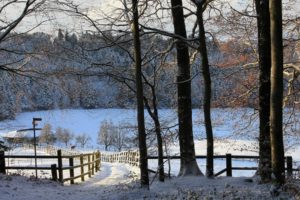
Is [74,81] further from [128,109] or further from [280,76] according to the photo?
[280,76]

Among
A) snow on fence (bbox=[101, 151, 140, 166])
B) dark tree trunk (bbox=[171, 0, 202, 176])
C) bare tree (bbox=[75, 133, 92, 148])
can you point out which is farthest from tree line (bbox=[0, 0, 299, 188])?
bare tree (bbox=[75, 133, 92, 148])

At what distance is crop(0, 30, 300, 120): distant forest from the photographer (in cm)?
1697

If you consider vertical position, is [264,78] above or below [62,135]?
above

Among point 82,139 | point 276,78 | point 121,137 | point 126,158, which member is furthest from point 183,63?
point 82,139

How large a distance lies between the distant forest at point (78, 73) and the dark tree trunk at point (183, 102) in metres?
0.75

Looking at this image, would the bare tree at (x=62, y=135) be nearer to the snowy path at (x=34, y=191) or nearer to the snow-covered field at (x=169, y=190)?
the snowy path at (x=34, y=191)

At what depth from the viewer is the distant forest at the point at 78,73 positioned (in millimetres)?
16969

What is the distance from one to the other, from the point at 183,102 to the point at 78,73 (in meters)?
3.72

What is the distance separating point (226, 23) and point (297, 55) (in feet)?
9.59

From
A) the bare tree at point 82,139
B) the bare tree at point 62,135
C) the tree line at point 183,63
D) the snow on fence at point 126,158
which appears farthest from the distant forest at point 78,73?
the bare tree at point 62,135

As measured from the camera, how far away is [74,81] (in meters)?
17.5

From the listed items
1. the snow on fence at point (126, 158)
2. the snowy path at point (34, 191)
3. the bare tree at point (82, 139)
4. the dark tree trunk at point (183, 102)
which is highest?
the dark tree trunk at point (183, 102)

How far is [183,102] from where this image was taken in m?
16.0

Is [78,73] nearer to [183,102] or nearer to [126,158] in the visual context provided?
[183,102]
